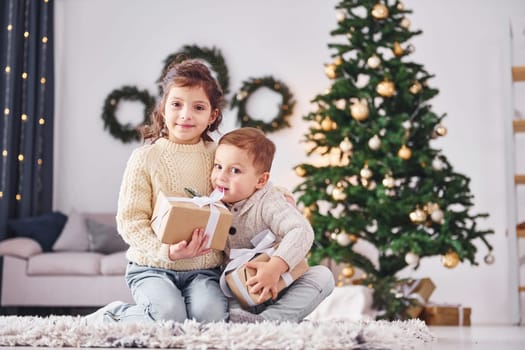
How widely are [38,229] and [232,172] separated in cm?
323

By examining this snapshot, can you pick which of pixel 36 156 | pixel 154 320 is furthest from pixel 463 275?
pixel 154 320

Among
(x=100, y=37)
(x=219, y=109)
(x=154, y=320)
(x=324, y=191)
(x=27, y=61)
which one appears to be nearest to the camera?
(x=154, y=320)

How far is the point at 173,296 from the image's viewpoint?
2049mm

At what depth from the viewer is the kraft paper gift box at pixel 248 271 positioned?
6.64 feet

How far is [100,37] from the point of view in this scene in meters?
5.84

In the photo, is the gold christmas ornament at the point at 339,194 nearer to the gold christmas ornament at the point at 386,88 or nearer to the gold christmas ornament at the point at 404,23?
the gold christmas ornament at the point at 386,88

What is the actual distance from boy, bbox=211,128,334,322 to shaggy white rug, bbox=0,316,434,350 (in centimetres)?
27

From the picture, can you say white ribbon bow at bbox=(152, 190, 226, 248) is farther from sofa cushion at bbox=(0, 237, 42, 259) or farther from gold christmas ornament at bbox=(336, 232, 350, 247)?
sofa cushion at bbox=(0, 237, 42, 259)

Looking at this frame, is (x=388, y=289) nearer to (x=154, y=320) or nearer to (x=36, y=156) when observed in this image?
(x=154, y=320)

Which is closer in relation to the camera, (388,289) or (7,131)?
(388,289)

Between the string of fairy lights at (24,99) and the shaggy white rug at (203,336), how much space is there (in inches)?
139

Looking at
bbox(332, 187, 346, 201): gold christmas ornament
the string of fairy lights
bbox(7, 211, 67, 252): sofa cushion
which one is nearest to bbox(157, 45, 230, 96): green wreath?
the string of fairy lights

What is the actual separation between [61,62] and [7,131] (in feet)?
2.93

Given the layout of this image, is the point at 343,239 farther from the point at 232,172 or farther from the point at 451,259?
the point at 232,172
